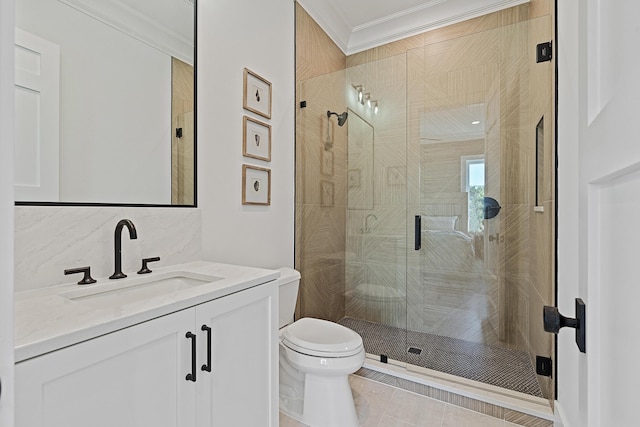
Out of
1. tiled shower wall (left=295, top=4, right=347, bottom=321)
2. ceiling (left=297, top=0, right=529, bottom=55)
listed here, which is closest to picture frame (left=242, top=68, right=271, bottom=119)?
tiled shower wall (left=295, top=4, right=347, bottom=321)

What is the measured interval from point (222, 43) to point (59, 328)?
5.19 ft

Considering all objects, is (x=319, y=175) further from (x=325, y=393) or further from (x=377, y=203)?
(x=325, y=393)

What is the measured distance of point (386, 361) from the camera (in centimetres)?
215

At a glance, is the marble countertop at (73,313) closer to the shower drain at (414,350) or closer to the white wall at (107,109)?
the white wall at (107,109)

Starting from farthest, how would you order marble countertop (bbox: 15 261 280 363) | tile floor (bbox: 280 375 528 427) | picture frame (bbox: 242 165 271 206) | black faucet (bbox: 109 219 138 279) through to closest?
picture frame (bbox: 242 165 271 206)
tile floor (bbox: 280 375 528 427)
black faucet (bbox: 109 219 138 279)
marble countertop (bbox: 15 261 280 363)

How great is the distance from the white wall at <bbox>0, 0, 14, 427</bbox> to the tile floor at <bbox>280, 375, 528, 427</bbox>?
1589 mm

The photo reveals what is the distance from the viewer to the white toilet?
151cm

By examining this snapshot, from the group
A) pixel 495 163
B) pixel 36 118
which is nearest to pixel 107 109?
pixel 36 118

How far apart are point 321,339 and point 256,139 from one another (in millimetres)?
1260

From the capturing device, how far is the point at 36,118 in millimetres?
1075
